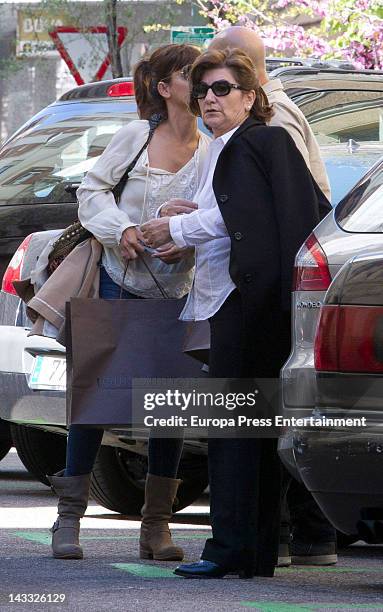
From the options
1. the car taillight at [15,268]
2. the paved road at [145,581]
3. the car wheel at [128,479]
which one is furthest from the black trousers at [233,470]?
the car taillight at [15,268]

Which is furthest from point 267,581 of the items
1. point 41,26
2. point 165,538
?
point 41,26

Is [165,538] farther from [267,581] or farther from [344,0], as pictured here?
[344,0]

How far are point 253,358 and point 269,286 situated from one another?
0.80 feet

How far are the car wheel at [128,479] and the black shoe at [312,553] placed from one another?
4.58 feet

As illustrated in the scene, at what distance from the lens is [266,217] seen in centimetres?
575

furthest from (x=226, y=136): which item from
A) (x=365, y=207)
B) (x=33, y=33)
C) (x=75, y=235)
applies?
(x=33, y=33)

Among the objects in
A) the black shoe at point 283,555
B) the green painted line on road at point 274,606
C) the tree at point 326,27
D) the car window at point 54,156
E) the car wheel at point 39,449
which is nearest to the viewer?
the green painted line on road at point 274,606

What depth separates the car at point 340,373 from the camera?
5168mm

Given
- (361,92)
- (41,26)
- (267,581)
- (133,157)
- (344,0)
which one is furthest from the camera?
(41,26)

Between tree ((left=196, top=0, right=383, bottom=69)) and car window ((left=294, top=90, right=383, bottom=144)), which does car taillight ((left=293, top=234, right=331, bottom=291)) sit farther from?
tree ((left=196, top=0, right=383, bottom=69))

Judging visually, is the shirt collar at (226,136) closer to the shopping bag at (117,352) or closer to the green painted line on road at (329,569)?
the shopping bag at (117,352)

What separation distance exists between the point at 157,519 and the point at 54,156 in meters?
3.32

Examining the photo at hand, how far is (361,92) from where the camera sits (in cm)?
910

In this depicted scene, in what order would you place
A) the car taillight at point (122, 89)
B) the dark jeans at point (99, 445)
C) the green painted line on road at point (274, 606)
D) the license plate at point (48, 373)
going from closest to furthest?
1. the green painted line on road at point (274, 606)
2. the dark jeans at point (99, 445)
3. the license plate at point (48, 373)
4. the car taillight at point (122, 89)
